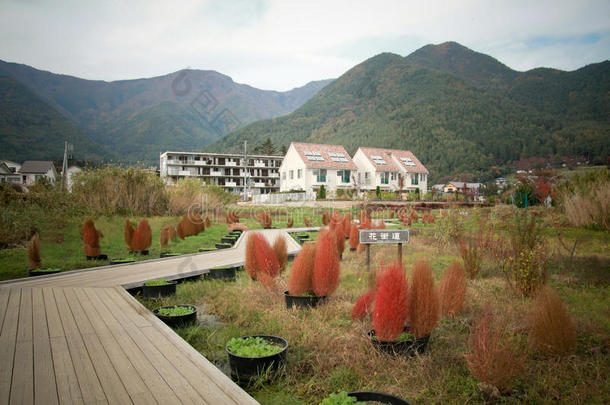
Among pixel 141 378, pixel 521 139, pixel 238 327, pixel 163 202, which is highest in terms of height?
pixel 521 139

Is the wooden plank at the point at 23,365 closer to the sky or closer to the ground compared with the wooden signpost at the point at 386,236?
closer to the ground

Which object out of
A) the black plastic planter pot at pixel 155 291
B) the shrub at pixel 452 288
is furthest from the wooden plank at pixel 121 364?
the shrub at pixel 452 288

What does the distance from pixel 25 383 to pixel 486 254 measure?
27.5 ft

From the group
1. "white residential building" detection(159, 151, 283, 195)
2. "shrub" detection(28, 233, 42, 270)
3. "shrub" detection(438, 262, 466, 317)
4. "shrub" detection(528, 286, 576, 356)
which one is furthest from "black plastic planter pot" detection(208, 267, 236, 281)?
"white residential building" detection(159, 151, 283, 195)

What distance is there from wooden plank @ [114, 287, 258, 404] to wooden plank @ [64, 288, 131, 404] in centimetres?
46

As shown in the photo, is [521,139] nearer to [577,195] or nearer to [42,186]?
[577,195]

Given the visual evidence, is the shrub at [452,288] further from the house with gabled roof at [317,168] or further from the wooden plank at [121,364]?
the house with gabled roof at [317,168]

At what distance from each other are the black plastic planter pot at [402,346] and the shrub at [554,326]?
1024mm

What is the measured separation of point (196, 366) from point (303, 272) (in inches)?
91.3

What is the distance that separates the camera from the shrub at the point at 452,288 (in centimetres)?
439

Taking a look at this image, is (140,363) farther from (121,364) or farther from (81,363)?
(81,363)

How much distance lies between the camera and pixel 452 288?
14.6ft

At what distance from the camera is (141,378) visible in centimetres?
282

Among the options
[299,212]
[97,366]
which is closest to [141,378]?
[97,366]
